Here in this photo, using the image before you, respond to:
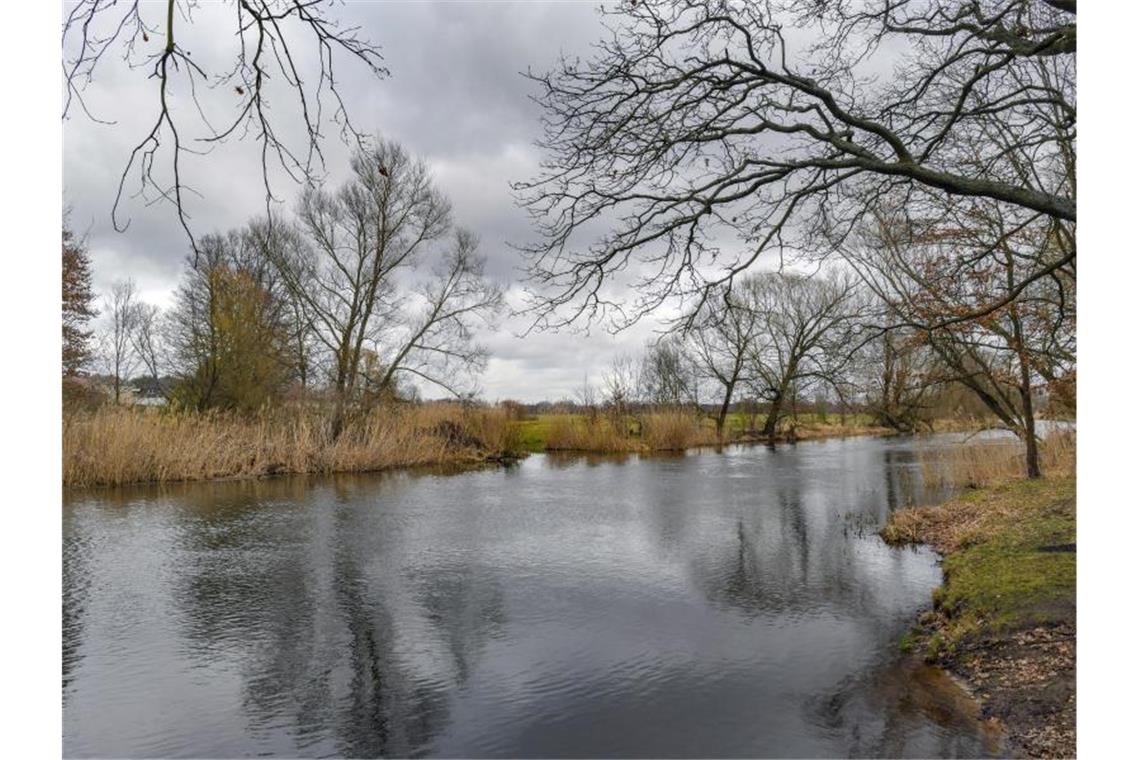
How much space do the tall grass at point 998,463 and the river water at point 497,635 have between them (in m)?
3.64

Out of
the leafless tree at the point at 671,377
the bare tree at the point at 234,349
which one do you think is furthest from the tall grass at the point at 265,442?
the leafless tree at the point at 671,377

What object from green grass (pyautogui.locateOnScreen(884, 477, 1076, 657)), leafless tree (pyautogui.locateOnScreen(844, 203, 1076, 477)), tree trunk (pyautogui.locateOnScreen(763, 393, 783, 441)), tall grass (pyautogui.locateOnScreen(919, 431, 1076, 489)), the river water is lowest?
the river water

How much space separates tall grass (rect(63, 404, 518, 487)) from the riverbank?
489 inches

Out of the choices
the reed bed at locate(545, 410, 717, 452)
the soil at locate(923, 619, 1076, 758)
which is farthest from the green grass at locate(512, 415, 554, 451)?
the soil at locate(923, 619, 1076, 758)

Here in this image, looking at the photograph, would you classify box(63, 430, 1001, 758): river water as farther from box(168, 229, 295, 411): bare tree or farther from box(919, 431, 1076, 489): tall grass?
box(168, 229, 295, 411): bare tree

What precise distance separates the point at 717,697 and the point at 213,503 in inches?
393

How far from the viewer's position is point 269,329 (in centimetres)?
2089

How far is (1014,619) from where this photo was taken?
4.88 metres

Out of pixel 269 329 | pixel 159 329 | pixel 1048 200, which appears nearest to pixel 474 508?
pixel 1048 200

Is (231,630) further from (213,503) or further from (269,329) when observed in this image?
(269,329)

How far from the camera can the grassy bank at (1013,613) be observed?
3834mm

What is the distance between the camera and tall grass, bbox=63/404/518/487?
13703 millimetres

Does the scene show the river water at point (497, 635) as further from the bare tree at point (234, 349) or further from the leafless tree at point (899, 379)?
the bare tree at point (234, 349)

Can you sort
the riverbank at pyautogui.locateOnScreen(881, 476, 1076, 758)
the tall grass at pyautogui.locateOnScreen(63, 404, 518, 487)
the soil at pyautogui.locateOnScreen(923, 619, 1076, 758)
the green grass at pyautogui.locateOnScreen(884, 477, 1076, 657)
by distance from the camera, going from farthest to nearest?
the tall grass at pyautogui.locateOnScreen(63, 404, 518, 487)
the green grass at pyautogui.locateOnScreen(884, 477, 1076, 657)
the riverbank at pyautogui.locateOnScreen(881, 476, 1076, 758)
the soil at pyautogui.locateOnScreen(923, 619, 1076, 758)
